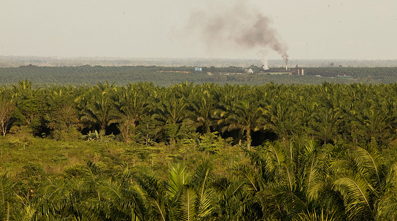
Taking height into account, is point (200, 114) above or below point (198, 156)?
above

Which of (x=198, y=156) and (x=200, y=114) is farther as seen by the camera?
(x=200, y=114)

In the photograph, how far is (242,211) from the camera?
41.6 feet

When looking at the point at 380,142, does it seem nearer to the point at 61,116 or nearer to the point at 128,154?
the point at 128,154

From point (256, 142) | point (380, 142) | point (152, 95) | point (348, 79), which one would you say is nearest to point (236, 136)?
point (256, 142)

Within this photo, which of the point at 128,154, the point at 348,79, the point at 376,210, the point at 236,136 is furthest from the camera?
the point at 348,79

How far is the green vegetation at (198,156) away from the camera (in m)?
11.5

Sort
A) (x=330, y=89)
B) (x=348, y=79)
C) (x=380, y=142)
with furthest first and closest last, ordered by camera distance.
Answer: (x=348, y=79)
(x=330, y=89)
(x=380, y=142)

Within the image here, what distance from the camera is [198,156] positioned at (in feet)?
120

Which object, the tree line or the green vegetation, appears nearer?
the green vegetation

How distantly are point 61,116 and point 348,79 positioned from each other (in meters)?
172

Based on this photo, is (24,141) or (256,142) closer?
(24,141)

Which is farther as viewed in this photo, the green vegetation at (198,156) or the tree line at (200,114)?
the tree line at (200,114)

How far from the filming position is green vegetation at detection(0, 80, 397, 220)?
1148 cm

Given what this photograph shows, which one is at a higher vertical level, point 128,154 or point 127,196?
point 127,196
